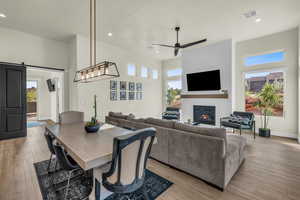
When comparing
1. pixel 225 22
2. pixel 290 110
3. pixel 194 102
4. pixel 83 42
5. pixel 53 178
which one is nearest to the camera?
pixel 53 178

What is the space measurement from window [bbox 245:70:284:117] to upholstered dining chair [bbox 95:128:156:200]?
4.90m

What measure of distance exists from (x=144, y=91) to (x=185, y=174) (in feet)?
16.5

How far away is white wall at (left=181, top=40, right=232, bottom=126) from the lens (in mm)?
5027

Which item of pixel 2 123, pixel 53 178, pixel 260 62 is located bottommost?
pixel 53 178

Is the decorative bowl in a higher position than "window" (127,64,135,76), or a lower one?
lower

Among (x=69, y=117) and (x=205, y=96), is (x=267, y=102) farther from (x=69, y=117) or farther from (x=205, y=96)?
(x=69, y=117)

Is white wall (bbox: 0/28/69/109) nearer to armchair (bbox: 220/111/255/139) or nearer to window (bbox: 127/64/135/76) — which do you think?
window (bbox: 127/64/135/76)

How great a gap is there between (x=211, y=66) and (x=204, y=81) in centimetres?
61

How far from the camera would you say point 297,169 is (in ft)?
8.26

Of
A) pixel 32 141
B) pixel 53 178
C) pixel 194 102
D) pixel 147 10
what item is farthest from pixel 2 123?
pixel 194 102

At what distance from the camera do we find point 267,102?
4387 mm

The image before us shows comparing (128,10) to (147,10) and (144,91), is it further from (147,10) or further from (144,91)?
(144,91)

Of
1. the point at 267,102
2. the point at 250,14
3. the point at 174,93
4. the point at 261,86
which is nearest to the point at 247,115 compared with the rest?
the point at 267,102

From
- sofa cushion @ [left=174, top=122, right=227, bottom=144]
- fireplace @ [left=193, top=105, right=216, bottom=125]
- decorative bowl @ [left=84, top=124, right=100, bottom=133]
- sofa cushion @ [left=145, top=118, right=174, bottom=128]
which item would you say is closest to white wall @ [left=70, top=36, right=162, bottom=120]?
fireplace @ [left=193, top=105, right=216, bottom=125]
